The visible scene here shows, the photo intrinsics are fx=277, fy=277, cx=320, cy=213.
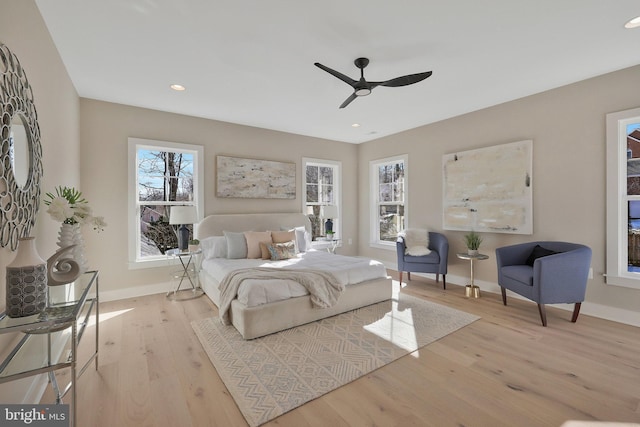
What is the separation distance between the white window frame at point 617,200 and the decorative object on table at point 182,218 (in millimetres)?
4999

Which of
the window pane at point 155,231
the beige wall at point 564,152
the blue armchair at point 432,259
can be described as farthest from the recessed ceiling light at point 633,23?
the window pane at point 155,231

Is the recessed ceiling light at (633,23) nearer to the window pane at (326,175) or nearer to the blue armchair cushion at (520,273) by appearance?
the blue armchair cushion at (520,273)

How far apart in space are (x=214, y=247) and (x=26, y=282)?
2.76m

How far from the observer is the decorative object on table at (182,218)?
377cm

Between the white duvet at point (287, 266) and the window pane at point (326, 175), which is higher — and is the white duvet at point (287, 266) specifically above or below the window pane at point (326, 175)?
below

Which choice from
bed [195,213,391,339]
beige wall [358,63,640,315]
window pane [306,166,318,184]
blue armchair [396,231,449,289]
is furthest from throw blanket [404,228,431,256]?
window pane [306,166,318,184]

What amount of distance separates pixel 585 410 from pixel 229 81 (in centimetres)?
407

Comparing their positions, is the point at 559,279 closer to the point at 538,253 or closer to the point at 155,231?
the point at 538,253

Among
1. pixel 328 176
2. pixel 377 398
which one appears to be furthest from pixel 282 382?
pixel 328 176

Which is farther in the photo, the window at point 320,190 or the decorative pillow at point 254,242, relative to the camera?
the window at point 320,190

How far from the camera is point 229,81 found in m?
3.15

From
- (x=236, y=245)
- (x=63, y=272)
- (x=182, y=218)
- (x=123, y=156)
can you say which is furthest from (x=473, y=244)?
(x=123, y=156)

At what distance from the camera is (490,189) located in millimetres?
4008

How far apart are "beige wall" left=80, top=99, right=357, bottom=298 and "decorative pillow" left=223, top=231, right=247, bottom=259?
748mm
